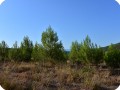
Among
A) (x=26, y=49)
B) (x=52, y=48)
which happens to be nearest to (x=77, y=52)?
(x=52, y=48)

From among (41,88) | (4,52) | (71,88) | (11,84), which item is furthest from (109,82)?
(4,52)

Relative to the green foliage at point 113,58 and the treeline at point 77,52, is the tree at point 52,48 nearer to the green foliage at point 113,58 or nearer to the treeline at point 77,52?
the treeline at point 77,52

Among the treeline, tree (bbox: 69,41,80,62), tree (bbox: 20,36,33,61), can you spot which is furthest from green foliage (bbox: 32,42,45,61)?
tree (bbox: 69,41,80,62)

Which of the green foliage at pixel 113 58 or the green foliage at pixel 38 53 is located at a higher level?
the green foliage at pixel 38 53

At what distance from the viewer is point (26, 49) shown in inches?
909

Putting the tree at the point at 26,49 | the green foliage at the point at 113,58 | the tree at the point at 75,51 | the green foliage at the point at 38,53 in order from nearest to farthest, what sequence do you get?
1. the green foliage at the point at 113,58
2. the green foliage at the point at 38,53
3. the tree at the point at 75,51
4. the tree at the point at 26,49

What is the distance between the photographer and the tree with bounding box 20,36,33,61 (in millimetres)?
22609

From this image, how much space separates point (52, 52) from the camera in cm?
1919

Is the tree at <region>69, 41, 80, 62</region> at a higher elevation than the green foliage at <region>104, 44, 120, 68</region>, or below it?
higher

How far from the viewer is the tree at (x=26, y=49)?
22.6 m

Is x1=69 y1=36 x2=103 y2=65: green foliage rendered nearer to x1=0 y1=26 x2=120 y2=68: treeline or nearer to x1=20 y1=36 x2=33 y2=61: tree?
x1=0 y1=26 x2=120 y2=68: treeline

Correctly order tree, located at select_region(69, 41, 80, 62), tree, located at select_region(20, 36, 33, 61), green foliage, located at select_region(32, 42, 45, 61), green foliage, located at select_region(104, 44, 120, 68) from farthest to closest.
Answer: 1. tree, located at select_region(20, 36, 33, 61)
2. tree, located at select_region(69, 41, 80, 62)
3. green foliage, located at select_region(32, 42, 45, 61)
4. green foliage, located at select_region(104, 44, 120, 68)

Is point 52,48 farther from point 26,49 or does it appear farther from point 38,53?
point 26,49

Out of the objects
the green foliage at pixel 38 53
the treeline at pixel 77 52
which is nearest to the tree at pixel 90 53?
the treeline at pixel 77 52
